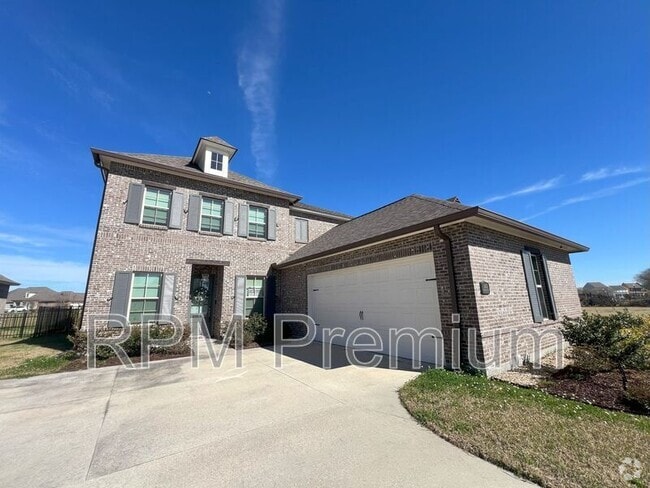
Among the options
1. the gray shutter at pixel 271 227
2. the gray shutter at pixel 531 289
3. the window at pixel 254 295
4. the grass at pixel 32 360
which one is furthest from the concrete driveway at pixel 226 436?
the gray shutter at pixel 271 227

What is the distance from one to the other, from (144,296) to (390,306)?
8471 mm

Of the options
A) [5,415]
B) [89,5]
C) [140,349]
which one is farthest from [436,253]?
[89,5]

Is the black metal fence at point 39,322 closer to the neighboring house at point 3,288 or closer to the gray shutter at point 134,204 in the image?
the gray shutter at point 134,204

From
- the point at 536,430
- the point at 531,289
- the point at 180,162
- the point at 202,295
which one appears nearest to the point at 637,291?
the point at 531,289

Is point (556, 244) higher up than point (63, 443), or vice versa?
point (556, 244)

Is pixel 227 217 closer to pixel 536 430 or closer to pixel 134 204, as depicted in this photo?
pixel 134 204

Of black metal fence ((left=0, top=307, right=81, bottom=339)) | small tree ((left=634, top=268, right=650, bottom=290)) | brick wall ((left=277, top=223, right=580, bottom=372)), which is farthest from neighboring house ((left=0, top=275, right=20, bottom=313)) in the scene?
small tree ((left=634, top=268, right=650, bottom=290))

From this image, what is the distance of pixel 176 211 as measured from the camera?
10961 millimetres

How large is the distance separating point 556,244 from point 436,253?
573 centimetres

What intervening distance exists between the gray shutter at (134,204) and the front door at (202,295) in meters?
3.12

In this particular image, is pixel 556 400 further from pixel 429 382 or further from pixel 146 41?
pixel 146 41

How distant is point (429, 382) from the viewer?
518 cm

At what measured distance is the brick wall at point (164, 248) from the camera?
31.0ft

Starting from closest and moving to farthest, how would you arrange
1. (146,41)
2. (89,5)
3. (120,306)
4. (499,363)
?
(499,363), (89,5), (146,41), (120,306)
